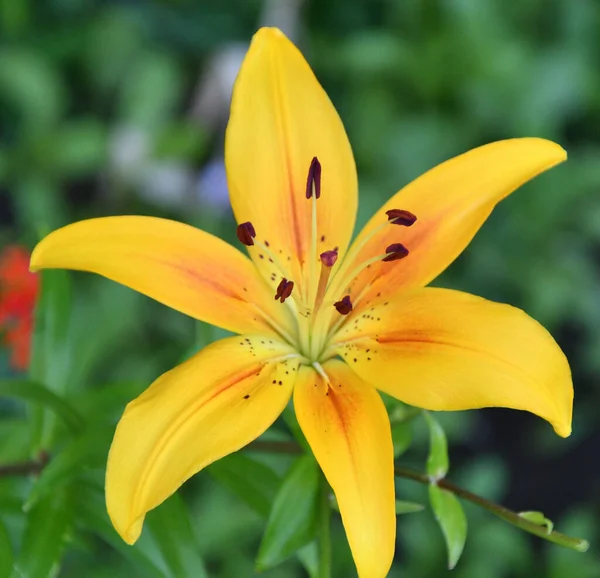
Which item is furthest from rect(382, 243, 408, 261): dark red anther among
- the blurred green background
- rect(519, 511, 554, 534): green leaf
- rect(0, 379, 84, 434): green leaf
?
the blurred green background

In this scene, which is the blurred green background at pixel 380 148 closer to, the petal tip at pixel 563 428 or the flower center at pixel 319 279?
the flower center at pixel 319 279

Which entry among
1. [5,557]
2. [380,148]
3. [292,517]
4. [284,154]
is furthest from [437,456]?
[380,148]

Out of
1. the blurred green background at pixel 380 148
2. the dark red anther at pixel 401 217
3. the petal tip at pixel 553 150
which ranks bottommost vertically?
the blurred green background at pixel 380 148

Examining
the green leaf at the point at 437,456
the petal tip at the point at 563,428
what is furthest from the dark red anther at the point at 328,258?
the petal tip at the point at 563,428

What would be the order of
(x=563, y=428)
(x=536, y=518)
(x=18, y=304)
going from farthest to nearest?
(x=18, y=304)
(x=536, y=518)
(x=563, y=428)

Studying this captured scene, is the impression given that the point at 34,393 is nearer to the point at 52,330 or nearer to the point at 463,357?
the point at 52,330

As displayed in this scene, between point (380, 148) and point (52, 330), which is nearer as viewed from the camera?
point (52, 330)

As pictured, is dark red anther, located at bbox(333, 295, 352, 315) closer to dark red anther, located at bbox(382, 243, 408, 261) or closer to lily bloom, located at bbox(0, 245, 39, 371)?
dark red anther, located at bbox(382, 243, 408, 261)
